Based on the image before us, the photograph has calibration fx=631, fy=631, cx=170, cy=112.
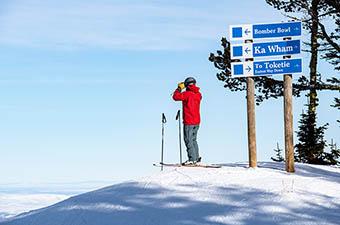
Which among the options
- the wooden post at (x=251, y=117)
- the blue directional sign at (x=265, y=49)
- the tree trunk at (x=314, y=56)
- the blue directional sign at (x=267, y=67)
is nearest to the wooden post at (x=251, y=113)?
the wooden post at (x=251, y=117)

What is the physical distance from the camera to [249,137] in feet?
55.1

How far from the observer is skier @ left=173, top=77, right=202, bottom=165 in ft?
55.9

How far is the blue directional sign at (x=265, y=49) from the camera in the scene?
16.5 metres

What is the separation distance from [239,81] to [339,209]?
1351 cm

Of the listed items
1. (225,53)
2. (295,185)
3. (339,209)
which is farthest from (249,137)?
(225,53)

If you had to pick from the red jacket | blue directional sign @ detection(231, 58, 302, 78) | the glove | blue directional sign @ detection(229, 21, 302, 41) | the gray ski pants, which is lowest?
the gray ski pants

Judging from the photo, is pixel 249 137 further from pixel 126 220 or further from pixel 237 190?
pixel 126 220

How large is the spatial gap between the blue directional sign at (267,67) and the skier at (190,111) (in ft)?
3.95

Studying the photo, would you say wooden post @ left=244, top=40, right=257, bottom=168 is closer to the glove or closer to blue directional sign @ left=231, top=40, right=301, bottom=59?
blue directional sign @ left=231, top=40, right=301, bottom=59

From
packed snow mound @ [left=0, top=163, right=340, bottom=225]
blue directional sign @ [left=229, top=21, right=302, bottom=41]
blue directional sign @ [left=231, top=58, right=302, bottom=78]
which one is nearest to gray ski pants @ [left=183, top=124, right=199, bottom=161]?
packed snow mound @ [left=0, top=163, right=340, bottom=225]

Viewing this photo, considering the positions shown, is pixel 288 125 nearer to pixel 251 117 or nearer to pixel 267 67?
pixel 251 117

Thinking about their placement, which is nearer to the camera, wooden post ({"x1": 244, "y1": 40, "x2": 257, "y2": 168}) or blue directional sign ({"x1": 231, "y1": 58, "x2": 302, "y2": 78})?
blue directional sign ({"x1": 231, "y1": 58, "x2": 302, "y2": 78})

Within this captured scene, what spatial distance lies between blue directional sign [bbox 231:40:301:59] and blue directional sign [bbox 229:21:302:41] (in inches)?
8.2

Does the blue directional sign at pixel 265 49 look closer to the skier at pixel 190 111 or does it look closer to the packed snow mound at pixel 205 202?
the skier at pixel 190 111
